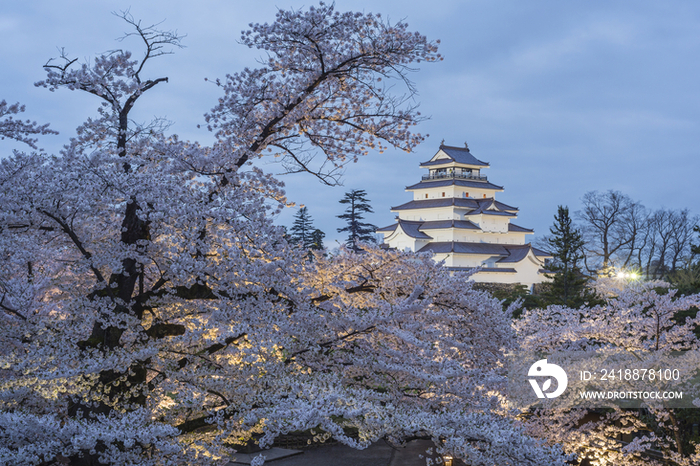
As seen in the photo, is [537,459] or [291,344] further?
[291,344]

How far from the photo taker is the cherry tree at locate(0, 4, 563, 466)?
5.73 metres

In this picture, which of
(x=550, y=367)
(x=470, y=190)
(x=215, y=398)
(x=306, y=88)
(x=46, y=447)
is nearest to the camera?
(x=46, y=447)

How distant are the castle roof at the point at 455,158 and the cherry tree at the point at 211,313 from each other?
42502mm

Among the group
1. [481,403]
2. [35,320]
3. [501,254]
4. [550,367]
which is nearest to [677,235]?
[501,254]

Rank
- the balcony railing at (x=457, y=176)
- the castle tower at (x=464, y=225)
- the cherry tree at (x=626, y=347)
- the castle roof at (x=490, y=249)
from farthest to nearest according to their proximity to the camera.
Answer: the balcony railing at (x=457, y=176), the castle tower at (x=464, y=225), the castle roof at (x=490, y=249), the cherry tree at (x=626, y=347)

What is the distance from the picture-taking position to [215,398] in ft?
22.8

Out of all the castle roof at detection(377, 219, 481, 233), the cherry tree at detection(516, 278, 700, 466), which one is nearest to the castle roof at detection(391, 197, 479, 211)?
the castle roof at detection(377, 219, 481, 233)

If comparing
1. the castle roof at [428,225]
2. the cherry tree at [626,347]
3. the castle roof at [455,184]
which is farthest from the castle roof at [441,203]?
the cherry tree at [626,347]

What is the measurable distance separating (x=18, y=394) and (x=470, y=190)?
4587 centimetres

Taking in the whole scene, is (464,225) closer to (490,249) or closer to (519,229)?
(490,249)

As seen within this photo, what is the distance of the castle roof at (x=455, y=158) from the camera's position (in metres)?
49.3

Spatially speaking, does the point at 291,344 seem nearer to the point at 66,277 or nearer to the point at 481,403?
the point at 481,403

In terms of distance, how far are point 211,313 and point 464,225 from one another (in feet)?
133

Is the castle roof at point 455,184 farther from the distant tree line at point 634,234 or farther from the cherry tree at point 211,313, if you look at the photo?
the cherry tree at point 211,313
